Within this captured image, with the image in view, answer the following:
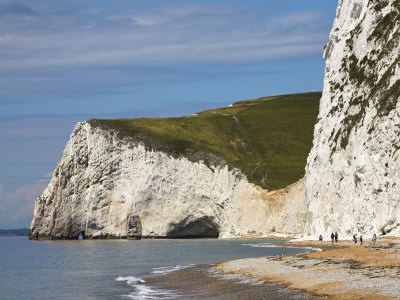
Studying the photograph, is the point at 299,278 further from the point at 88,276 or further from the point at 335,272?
the point at 88,276

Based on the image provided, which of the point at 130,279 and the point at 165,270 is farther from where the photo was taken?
the point at 165,270

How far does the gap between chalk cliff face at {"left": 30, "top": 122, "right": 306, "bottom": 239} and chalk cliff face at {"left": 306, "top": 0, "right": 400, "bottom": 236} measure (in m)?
29.7

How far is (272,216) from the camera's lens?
10725 cm

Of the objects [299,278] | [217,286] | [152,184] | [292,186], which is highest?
[152,184]

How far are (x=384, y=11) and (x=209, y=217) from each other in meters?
54.5

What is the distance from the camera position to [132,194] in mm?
120062

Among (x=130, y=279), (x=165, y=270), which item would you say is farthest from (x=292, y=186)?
(x=130, y=279)

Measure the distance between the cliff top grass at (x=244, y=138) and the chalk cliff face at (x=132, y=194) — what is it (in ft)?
8.44

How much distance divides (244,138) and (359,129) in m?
70.1

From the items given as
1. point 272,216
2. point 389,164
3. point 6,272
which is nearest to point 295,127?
point 272,216

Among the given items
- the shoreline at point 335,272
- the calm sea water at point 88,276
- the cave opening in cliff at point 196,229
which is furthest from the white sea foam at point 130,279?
the cave opening in cliff at point 196,229

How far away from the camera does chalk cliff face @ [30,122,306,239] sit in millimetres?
116812

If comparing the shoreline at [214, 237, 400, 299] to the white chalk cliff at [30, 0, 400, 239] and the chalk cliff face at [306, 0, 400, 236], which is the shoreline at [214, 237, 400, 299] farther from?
the white chalk cliff at [30, 0, 400, 239]

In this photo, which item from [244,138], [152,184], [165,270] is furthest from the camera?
[244,138]
